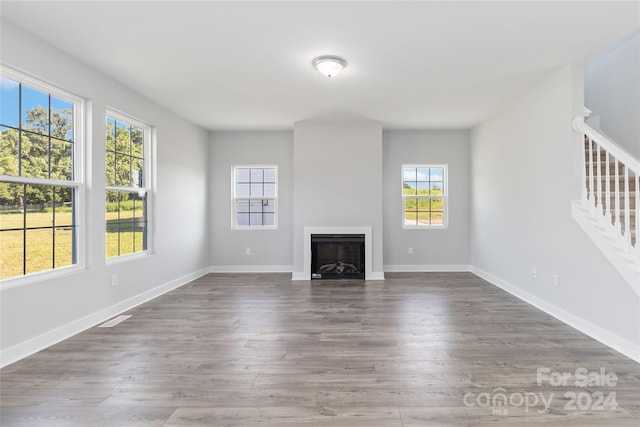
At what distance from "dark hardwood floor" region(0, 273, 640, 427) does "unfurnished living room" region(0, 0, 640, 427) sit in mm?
20

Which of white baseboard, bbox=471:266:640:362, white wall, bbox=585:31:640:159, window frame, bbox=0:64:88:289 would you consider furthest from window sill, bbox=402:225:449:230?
window frame, bbox=0:64:88:289

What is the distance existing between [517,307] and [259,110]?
418 cm

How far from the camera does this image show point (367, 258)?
18.3 ft

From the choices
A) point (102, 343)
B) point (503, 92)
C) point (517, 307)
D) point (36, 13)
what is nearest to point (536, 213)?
point (517, 307)

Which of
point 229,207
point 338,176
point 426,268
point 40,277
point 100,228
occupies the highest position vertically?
point 338,176

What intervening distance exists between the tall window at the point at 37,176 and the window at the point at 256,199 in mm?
3205

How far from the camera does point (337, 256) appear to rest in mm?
5840

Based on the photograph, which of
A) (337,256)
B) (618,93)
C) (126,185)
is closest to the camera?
(618,93)

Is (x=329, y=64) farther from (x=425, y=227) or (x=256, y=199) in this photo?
(x=425, y=227)

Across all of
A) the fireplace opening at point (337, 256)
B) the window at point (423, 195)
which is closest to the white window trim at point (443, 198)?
the window at point (423, 195)

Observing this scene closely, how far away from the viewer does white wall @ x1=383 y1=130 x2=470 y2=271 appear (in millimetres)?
6180

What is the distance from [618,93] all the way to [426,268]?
3624mm

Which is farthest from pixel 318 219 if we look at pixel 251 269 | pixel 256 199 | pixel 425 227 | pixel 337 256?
pixel 425 227

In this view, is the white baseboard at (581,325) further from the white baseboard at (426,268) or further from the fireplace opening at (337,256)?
the fireplace opening at (337,256)
